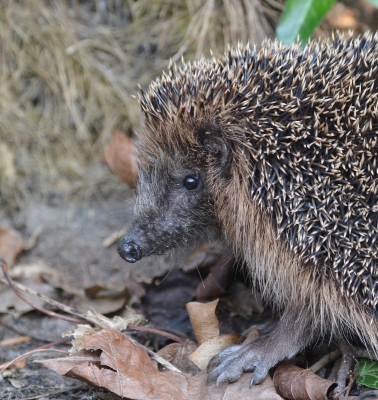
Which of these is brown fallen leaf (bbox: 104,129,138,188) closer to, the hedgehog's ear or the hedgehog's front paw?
the hedgehog's ear

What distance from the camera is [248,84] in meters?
3.67

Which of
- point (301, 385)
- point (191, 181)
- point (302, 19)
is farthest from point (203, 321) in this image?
point (302, 19)

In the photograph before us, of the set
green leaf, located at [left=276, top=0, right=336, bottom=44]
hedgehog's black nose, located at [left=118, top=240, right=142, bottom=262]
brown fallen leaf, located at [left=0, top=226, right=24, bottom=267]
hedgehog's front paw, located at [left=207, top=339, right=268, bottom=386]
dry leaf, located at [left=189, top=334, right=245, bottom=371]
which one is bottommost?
hedgehog's front paw, located at [left=207, top=339, right=268, bottom=386]

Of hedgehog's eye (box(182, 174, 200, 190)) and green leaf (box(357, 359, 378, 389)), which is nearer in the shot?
green leaf (box(357, 359, 378, 389))

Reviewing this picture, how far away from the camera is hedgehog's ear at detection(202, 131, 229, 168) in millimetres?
3732

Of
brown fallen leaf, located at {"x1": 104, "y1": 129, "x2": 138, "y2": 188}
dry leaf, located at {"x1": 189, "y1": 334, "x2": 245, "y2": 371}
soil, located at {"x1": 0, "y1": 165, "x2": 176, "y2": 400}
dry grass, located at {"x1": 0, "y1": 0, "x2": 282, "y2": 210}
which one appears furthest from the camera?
dry grass, located at {"x1": 0, "y1": 0, "x2": 282, "y2": 210}

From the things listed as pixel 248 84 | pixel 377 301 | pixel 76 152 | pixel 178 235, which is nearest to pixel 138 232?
pixel 178 235

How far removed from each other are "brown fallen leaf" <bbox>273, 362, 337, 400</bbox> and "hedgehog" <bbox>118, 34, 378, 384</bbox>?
0.12m

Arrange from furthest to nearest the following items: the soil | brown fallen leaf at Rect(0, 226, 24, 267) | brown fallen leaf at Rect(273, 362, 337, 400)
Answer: brown fallen leaf at Rect(0, 226, 24, 267)
the soil
brown fallen leaf at Rect(273, 362, 337, 400)

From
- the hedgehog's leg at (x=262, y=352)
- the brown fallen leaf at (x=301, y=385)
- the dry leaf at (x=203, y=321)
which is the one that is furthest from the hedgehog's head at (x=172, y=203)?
the brown fallen leaf at (x=301, y=385)

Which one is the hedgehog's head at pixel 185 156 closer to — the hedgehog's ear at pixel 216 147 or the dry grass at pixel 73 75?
the hedgehog's ear at pixel 216 147

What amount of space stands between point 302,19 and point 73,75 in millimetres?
2646

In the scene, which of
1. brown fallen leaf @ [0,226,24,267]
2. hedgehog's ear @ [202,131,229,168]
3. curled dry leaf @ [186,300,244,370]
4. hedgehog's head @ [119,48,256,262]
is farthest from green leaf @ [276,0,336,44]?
brown fallen leaf @ [0,226,24,267]

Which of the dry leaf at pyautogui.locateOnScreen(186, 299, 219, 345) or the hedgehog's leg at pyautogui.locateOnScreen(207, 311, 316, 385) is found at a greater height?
the dry leaf at pyautogui.locateOnScreen(186, 299, 219, 345)
